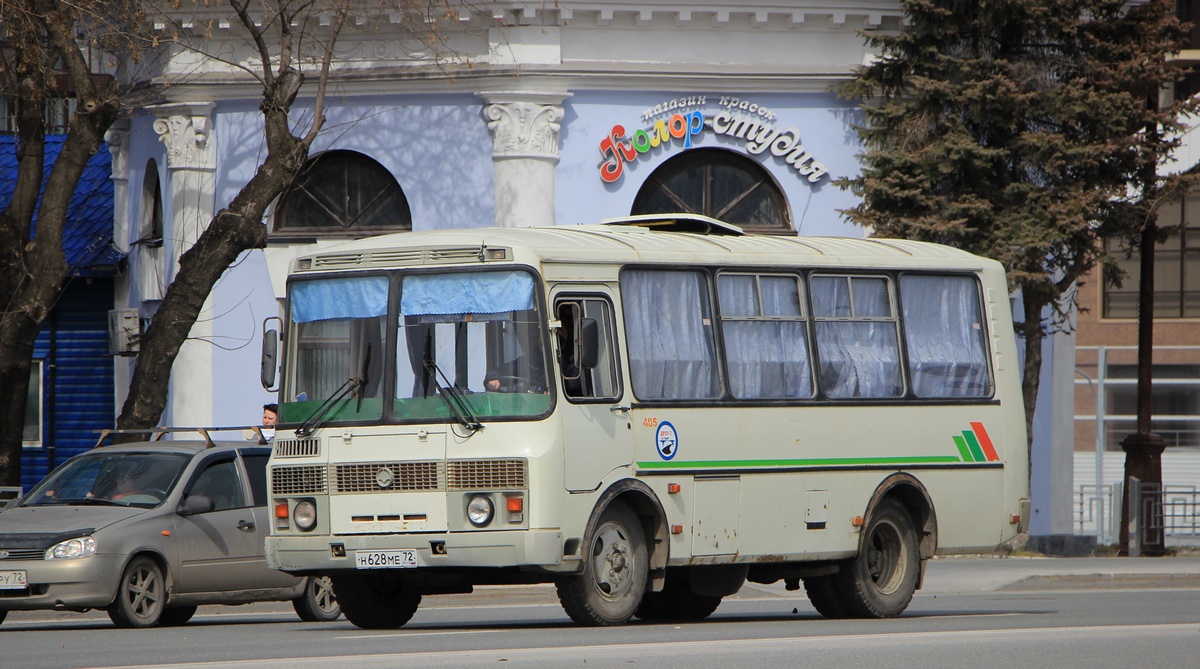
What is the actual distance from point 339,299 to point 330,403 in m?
0.81

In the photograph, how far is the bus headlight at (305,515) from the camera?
12883 millimetres

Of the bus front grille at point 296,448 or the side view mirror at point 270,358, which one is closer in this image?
the bus front grille at point 296,448

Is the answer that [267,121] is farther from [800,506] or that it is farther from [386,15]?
[800,506]

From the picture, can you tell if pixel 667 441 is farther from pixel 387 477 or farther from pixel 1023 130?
pixel 1023 130

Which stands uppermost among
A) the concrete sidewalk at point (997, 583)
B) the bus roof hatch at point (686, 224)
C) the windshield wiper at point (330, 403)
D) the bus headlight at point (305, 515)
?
the bus roof hatch at point (686, 224)

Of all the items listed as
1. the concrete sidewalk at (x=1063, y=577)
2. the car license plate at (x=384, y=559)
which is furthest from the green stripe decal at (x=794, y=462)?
the concrete sidewalk at (x=1063, y=577)

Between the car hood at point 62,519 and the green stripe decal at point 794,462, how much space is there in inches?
178

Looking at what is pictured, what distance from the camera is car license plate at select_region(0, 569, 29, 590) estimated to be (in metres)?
14.1

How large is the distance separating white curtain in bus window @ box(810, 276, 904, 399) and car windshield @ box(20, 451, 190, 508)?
18.2 ft

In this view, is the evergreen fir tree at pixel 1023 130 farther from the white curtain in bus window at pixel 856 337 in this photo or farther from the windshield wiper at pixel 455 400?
the windshield wiper at pixel 455 400

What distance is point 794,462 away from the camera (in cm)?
1417

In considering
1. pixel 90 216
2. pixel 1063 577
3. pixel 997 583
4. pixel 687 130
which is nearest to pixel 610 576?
pixel 997 583

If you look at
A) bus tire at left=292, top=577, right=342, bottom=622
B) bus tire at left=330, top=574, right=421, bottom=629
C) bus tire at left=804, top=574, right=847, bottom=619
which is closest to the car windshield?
bus tire at left=292, top=577, right=342, bottom=622

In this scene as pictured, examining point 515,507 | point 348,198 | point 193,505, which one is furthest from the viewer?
point 348,198
